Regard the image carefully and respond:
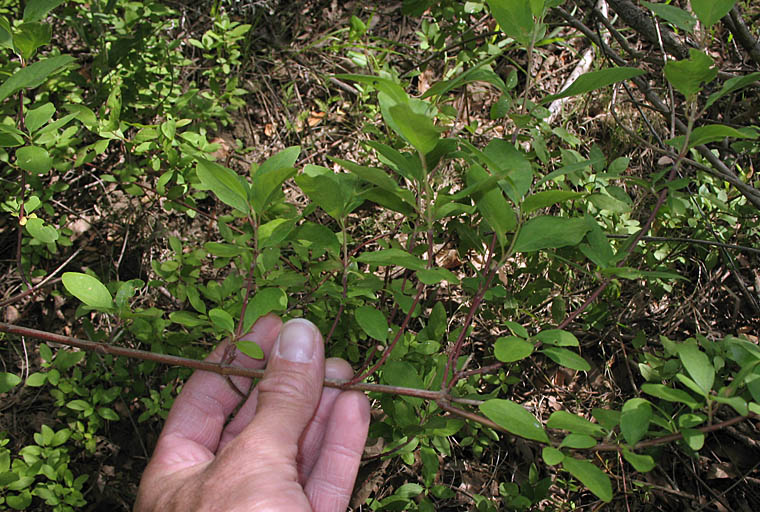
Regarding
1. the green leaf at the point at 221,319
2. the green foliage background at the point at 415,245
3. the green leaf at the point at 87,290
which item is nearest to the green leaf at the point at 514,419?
the green foliage background at the point at 415,245

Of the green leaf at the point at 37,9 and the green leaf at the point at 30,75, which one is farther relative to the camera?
the green leaf at the point at 37,9

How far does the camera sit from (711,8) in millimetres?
1089

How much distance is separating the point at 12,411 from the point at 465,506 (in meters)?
2.22

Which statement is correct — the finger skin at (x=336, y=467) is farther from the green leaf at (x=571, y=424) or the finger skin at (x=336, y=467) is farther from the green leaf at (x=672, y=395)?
the green leaf at (x=672, y=395)

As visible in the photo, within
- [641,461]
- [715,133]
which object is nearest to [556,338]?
[641,461]

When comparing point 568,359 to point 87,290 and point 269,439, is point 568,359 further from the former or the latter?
point 87,290

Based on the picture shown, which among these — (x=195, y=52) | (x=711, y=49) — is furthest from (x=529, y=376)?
(x=195, y=52)

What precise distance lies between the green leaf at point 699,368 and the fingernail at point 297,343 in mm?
924

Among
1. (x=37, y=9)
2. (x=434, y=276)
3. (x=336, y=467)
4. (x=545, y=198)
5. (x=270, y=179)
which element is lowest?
(x=336, y=467)

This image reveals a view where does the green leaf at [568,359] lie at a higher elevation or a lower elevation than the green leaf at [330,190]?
lower

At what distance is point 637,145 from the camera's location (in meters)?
2.97

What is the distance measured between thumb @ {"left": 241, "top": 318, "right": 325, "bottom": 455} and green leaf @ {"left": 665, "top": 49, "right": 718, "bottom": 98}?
43.3 inches

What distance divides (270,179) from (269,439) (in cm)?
70

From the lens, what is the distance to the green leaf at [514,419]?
102cm
